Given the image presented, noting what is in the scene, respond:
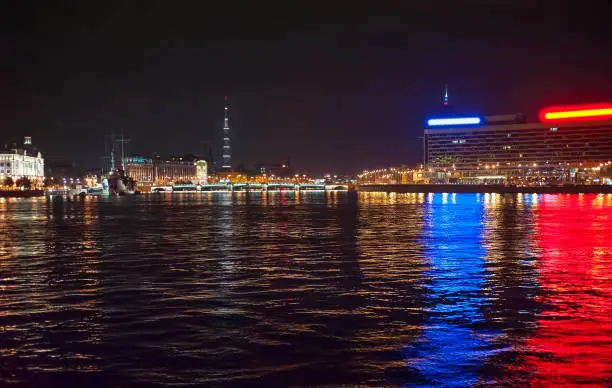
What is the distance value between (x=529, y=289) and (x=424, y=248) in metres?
9.09

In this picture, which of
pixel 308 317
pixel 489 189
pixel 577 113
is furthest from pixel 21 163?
pixel 308 317

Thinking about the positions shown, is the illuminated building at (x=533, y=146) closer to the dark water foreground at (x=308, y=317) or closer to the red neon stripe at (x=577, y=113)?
the red neon stripe at (x=577, y=113)

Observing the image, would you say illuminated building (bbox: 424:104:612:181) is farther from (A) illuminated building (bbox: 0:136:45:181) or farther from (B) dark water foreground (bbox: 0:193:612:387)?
(B) dark water foreground (bbox: 0:193:612:387)

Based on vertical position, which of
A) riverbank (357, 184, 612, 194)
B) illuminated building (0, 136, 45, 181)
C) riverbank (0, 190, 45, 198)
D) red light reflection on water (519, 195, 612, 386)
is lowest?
red light reflection on water (519, 195, 612, 386)

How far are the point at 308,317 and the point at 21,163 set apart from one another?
169 metres

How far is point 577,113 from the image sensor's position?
186 meters

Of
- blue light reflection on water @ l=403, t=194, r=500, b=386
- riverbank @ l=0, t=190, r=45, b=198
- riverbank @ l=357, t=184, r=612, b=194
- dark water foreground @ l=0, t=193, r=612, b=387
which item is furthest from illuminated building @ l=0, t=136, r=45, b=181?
blue light reflection on water @ l=403, t=194, r=500, b=386

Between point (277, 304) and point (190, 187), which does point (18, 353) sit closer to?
point (277, 304)

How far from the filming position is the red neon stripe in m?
180

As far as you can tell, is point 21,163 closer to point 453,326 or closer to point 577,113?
point 577,113

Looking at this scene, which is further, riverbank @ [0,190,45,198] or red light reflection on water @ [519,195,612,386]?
riverbank @ [0,190,45,198]

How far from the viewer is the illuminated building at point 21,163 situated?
15775 cm

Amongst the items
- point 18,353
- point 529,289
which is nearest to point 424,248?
point 529,289

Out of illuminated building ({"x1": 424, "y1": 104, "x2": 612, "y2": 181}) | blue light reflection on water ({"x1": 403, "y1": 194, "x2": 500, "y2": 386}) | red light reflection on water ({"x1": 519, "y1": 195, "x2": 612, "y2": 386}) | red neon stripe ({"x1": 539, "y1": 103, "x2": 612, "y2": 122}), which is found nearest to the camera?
red light reflection on water ({"x1": 519, "y1": 195, "x2": 612, "y2": 386})
